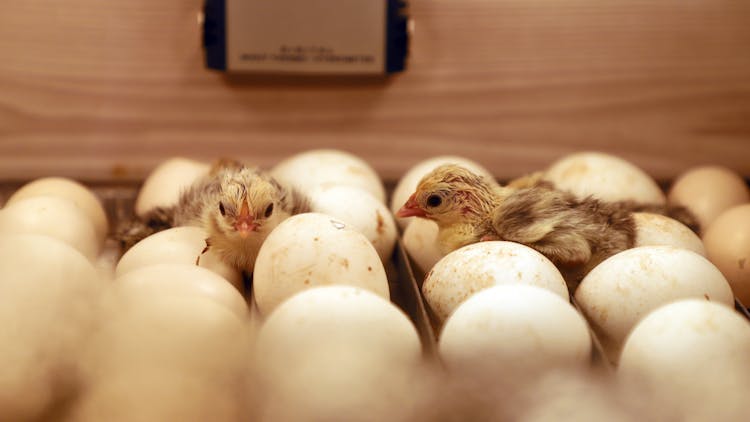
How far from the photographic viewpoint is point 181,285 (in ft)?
2.94

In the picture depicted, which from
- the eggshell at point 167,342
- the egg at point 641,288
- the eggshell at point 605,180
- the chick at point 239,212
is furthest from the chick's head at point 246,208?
the eggshell at point 605,180

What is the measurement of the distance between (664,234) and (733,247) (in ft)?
0.40

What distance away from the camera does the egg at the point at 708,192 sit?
1495 mm

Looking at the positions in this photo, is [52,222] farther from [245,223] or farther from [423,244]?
[423,244]

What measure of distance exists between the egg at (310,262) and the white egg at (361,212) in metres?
0.22

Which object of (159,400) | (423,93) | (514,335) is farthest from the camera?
(423,93)

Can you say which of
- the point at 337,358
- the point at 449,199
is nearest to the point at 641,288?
the point at 449,199

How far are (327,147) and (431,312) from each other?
0.70 metres

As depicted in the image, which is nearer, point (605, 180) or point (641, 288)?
point (641, 288)

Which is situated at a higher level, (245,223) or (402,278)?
(245,223)

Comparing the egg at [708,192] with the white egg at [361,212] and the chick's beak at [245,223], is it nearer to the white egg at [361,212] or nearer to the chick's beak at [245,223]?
the white egg at [361,212]

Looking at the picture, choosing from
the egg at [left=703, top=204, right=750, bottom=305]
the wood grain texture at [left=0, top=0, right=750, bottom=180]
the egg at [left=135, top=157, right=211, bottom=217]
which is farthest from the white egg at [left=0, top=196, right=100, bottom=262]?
the egg at [left=703, top=204, right=750, bottom=305]

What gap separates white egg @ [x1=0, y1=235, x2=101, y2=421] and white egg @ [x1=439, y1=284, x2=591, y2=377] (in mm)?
373

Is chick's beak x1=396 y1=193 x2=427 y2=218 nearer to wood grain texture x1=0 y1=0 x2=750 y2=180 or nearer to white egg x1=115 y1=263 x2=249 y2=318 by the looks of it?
white egg x1=115 y1=263 x2=249 y2=318
